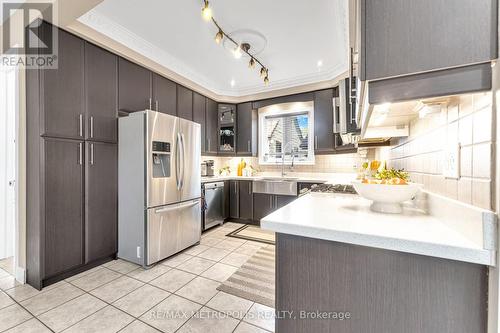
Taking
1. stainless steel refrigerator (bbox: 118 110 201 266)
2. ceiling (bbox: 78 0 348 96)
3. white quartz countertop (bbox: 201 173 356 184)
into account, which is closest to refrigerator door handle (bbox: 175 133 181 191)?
stainless steel refrigerator (bbox: 118 110 201 266)

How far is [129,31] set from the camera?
8.11 ft

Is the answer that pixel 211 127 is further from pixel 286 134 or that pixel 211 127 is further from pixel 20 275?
pixel 20 275

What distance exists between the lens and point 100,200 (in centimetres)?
238

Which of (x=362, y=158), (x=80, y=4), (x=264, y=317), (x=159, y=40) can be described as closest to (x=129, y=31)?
(x=159, y=40)

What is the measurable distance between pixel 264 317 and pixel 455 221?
144 cm

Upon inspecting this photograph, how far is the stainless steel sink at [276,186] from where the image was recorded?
3.63m

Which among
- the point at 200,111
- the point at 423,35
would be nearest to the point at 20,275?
the point at 200,111

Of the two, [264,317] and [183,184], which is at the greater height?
[183,184]

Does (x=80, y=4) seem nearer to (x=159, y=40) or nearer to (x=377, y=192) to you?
(x=159, y=40)

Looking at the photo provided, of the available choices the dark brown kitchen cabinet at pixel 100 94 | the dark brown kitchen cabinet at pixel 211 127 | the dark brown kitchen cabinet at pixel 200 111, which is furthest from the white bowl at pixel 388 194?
the dark brown kitchen cabinet at pixel 211 127

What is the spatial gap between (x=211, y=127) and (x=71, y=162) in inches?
97.2

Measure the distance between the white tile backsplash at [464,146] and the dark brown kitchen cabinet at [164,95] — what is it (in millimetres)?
3034

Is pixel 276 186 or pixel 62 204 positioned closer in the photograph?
pixel 62 204

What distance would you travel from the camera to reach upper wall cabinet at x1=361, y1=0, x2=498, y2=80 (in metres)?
0.57
